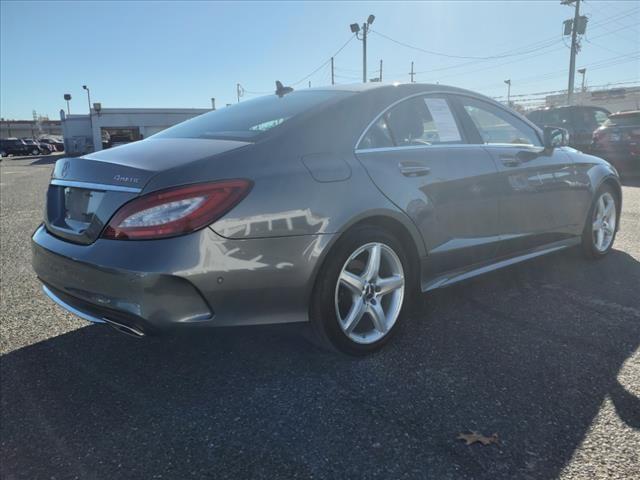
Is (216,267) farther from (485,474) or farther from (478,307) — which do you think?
(478,307)

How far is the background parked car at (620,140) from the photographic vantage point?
10555 millimetres

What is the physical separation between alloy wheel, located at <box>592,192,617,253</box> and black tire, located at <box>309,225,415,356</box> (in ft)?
9.00

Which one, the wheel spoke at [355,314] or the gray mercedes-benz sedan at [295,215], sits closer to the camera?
the gray mercedes-benz sedan at [295,215]

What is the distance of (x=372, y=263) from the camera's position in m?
2.70

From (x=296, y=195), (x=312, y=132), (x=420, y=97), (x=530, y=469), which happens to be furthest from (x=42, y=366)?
(x=420, y=97)

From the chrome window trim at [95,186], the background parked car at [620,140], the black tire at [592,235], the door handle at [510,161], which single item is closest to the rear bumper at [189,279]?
the chrome window trim at [95,186]

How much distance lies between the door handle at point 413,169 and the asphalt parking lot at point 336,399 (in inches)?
37.8

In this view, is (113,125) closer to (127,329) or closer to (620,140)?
(620,140)

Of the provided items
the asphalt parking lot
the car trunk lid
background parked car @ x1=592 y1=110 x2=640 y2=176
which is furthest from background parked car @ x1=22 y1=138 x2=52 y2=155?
the car trunk lid

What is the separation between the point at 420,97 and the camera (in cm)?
317

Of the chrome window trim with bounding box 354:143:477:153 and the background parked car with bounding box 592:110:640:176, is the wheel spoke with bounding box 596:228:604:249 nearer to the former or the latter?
the chrome window trim with bounding box 354:143:477:153

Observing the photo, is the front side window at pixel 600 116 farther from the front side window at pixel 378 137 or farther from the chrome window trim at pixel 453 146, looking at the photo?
the front side window at pixel 378 137

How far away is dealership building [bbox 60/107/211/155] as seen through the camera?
3950 cm

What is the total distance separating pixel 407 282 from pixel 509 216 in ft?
3.57
